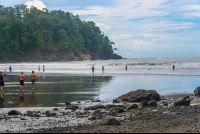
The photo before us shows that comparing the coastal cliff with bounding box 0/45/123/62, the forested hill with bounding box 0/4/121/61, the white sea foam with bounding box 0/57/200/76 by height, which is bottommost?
the white sea foam with bounding box 0/57/200/76

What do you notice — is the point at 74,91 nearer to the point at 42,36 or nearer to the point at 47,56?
the point at 47,56

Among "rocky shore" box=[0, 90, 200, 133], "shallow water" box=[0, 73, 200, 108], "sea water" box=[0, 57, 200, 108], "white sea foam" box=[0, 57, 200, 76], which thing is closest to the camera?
"rocky shore" box=[0, 90, 200, 133]

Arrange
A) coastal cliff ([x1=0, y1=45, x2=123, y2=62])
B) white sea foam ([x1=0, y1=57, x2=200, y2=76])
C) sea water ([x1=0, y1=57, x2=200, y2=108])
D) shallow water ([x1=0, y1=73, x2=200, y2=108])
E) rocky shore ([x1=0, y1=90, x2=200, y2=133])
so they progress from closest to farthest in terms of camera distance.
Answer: rocky shore ([x1=0, y1=90, x2=200, y2=133]), shallow water ([x1=0, y1=73, x2=200, y2=108]), sea water ([x1=0, y1=57, x2=200, y2=108]), white sea foam ([x1=0, y1=57, x2=200, y2=76]), coastal cliff ([x1=0, y1=45, x2=123, y2=62])

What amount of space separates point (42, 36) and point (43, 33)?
1945 mm

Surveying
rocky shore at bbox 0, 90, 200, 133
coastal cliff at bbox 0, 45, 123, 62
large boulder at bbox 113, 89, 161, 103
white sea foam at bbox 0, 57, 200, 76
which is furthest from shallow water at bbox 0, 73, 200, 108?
coastal cliff at bbox 0, 45, 123, 62

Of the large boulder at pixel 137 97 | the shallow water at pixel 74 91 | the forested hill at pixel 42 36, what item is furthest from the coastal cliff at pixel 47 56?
the large boulder at pixel 137 97

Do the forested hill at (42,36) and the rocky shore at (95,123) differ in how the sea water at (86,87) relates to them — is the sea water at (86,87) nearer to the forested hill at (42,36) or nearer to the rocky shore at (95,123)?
the rocky shore at (95,123)

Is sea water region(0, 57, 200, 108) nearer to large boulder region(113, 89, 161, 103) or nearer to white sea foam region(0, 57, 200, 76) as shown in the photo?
large boulder region(113, 89, 161, 103)

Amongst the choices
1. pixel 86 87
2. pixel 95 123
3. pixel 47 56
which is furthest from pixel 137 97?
pixel 47 56

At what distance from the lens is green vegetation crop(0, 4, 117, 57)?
334ft

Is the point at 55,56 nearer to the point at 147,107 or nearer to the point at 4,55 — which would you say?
the point at 4,55

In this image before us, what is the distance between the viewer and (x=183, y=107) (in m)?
9.73

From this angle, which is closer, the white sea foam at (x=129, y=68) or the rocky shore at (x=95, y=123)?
the rocky shore at (x=95, y=123)

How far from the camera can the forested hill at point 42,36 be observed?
334 feet
